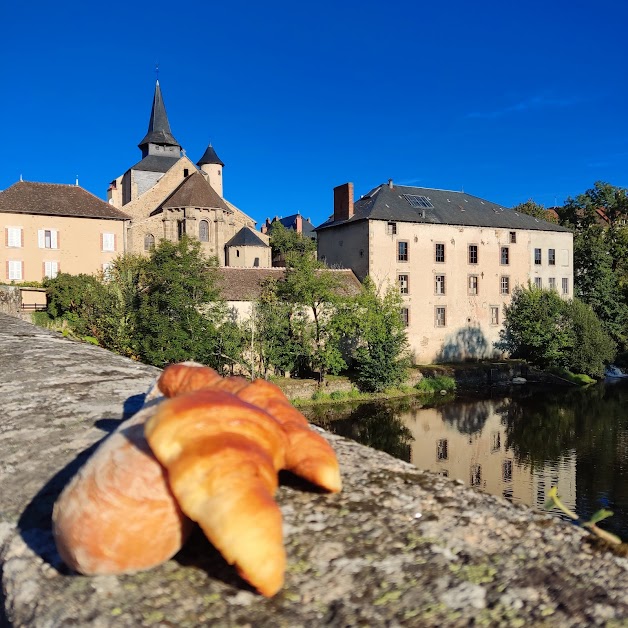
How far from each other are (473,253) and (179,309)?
2438 cm

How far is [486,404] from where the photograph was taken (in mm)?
33062

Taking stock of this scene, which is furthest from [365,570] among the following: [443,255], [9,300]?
[443,255]

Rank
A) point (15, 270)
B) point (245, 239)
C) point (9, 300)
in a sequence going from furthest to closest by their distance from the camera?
1. point (245, 239)
2. point (15, 270)
3. point (9, 300)

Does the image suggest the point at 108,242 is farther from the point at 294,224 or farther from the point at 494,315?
the point at 294,224

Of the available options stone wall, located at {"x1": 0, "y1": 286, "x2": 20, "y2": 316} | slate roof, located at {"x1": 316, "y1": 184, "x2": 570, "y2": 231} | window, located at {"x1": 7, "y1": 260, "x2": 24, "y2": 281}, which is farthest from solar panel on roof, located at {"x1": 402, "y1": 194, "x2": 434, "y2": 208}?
stone wall, located at {"x1": 0, "y1": 286, "x2": 20, "y2": 316}

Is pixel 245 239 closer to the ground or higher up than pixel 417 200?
closer to the ground

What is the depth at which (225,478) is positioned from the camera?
61.4 inches

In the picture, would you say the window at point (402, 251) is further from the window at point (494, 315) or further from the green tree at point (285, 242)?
the green tree at point (285, 242)

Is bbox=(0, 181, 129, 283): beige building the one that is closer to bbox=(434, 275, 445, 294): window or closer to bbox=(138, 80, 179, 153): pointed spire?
bbox=(434, 275, 445, 294): window

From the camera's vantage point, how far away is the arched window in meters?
47.1

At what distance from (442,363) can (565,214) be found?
2356 cm

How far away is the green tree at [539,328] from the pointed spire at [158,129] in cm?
4139

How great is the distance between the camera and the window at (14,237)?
3559 cm

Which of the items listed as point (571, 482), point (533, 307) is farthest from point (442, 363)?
point (571, 482)
